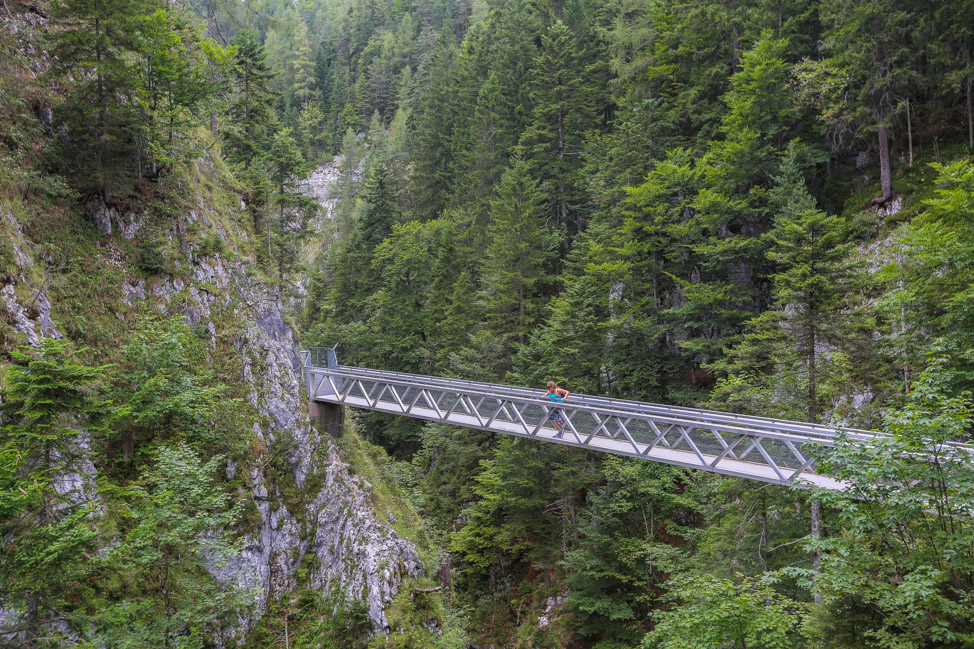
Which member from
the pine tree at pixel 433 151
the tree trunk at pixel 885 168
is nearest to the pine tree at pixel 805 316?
the tree trunk at pixel 885 168

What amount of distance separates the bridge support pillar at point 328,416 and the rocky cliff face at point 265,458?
48 centimetres

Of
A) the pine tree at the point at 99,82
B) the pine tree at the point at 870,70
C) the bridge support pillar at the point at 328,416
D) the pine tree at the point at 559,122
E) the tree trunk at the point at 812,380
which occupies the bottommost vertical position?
the bridge support pillar at the point at 328,416

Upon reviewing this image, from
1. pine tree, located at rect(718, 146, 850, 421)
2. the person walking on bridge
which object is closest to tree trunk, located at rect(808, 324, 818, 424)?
pine tree, located at rect(718, 146, 850, 421)

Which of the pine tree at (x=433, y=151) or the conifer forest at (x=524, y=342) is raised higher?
the pine tree at (x=433, y=151)

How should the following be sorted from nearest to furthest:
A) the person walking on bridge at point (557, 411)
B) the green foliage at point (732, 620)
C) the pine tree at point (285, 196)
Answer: the green foliage at point (732, 620)
the person walking on bridge at point (557, 411)
the pine tree at point (285, 196)

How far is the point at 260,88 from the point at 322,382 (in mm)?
16363

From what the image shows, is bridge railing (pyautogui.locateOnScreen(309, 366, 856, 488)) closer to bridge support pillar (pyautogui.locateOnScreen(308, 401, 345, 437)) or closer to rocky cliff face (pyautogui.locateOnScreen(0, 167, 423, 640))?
bridge support pillar (pyautogui.locateOnScreen(308, 401, 345, 437))

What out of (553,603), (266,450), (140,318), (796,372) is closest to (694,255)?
(796,372)

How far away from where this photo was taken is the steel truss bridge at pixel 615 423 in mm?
9750

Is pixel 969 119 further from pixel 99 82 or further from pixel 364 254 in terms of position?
pixel 364 254

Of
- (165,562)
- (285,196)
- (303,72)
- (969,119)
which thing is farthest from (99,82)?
(303,72)

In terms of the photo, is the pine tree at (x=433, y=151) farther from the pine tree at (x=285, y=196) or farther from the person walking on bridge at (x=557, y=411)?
the person walking on bridge at (x=557, y=411)

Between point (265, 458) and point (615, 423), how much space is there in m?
9.32

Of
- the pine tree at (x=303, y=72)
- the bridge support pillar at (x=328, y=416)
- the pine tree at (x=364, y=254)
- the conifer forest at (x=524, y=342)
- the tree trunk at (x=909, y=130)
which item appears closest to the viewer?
the conifer forest at (x=524, y=342)
